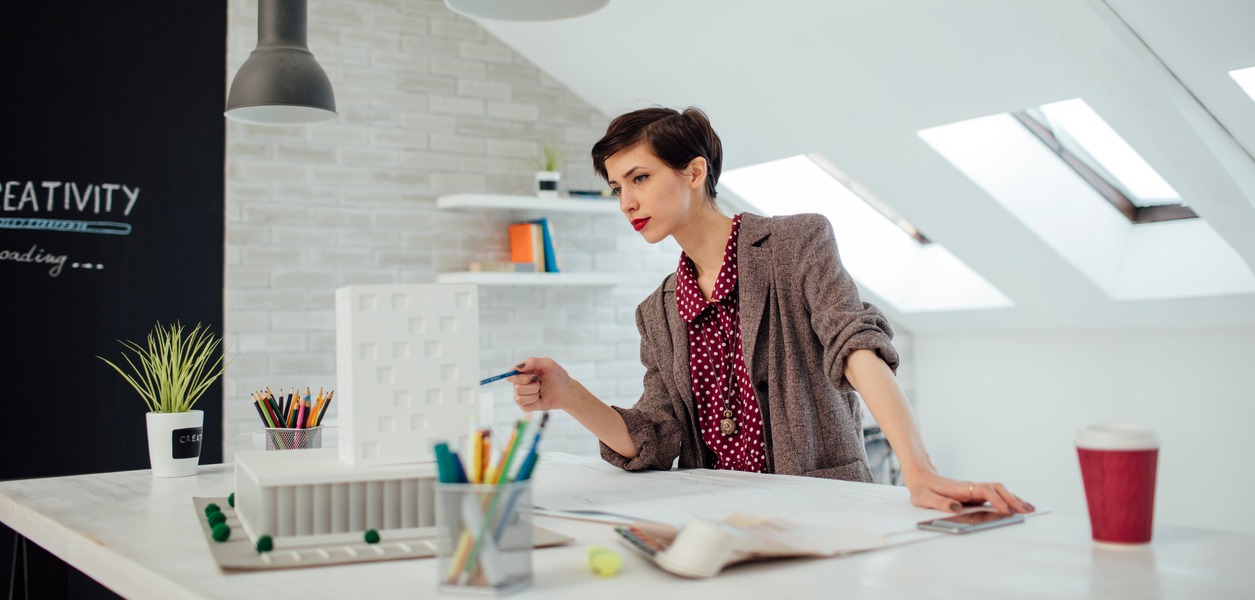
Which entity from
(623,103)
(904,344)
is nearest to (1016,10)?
(623,103)

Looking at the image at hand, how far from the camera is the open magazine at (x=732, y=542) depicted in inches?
36.1

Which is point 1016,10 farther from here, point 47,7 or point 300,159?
point 47,7

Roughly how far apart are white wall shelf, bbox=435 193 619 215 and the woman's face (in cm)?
206

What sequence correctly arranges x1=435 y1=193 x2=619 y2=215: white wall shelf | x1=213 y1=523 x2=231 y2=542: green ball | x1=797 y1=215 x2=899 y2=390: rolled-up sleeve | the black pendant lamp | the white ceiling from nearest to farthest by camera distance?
x1=213 y1=523 x2=231 y2=542: green ball, x1=797 y1=215 x2=899 y2=390: rolled-up sleeve, the black pendant lamp, the white ceiling, x1=435 y1=193 x2=619 y2=215: white wall shelf

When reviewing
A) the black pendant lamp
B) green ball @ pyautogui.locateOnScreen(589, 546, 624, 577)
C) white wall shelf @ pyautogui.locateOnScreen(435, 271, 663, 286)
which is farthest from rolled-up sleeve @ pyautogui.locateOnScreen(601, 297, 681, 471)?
white wall shelf @ pyautogui.locateOnScreen(435, 271, 663, 286)

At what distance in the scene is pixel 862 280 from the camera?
496 centimetres

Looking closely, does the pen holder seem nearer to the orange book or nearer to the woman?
the woman

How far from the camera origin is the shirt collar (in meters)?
1.93

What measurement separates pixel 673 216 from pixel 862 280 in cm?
318

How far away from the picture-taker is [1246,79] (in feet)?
9.41

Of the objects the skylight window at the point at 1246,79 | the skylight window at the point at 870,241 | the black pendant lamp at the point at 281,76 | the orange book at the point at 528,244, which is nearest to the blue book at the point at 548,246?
the orange book at the point at 528,244

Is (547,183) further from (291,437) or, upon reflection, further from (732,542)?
(732,542)

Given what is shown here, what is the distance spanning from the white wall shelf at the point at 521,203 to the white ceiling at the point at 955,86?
44 centimetres

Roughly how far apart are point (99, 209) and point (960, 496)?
3.16m
